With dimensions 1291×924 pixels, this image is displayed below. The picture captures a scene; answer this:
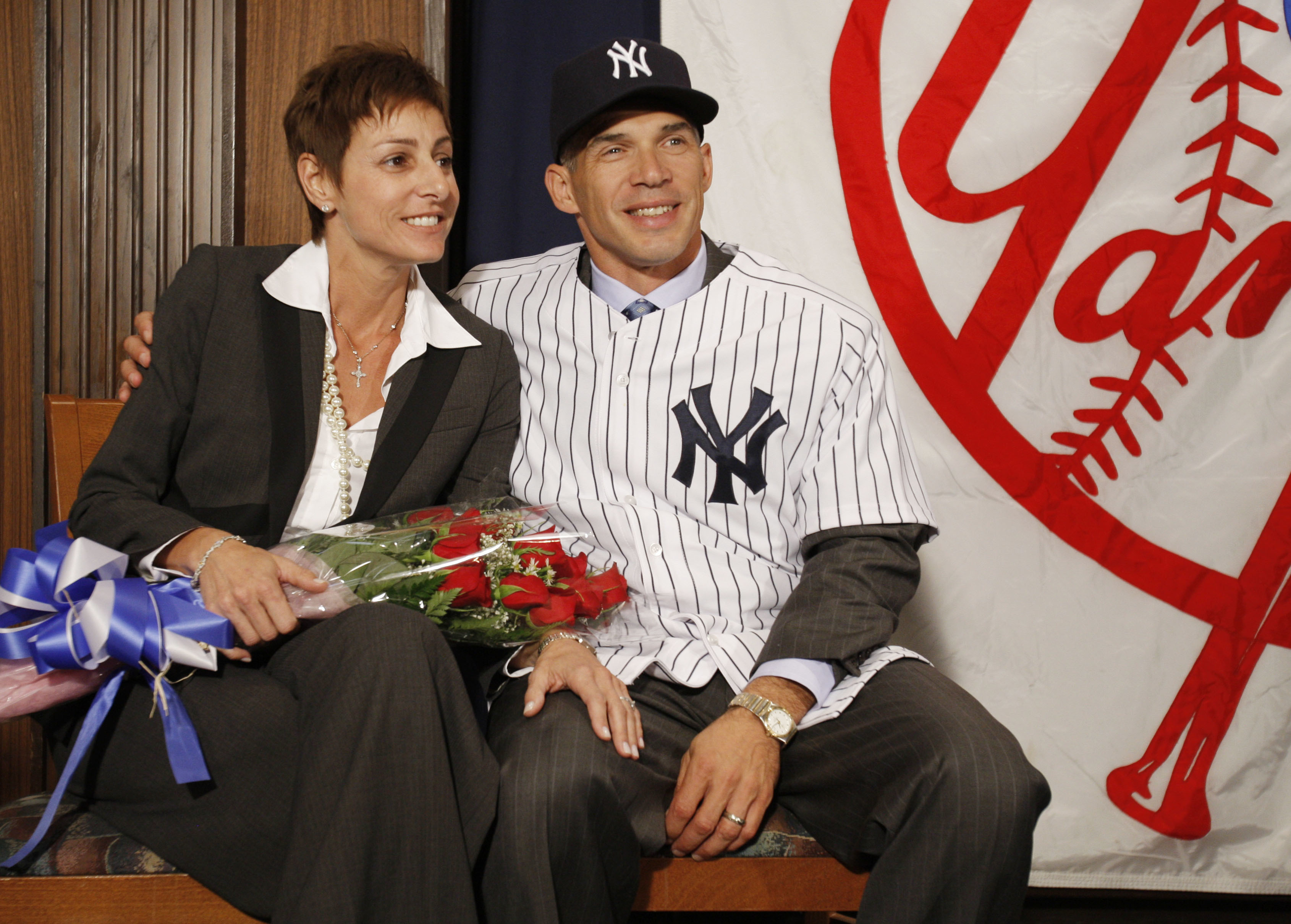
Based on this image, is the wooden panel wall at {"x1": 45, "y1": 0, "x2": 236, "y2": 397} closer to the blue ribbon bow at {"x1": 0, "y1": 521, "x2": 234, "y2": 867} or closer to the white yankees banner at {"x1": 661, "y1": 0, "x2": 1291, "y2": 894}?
the blue ribbon bow at {"x1": 0, "y1": 521, "x2": 234, "y2": 867}

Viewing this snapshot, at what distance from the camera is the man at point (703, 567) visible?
1321mm

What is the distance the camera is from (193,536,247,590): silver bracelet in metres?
1.40

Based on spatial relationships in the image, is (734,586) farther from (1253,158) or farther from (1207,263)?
(1253,158)

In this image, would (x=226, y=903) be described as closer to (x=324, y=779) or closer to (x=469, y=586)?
(x=324, y=779)

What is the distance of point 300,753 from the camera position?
4.02 feet

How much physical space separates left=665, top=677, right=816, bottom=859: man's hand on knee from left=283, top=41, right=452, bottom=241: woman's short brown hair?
1.16 meters

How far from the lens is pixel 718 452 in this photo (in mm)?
1755

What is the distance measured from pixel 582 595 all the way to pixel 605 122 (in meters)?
0.88

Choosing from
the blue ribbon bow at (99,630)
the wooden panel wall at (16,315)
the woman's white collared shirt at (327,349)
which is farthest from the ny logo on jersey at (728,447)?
the wooden panel wall at (16,315)

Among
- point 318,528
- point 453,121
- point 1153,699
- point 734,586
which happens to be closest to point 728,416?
point 734,586

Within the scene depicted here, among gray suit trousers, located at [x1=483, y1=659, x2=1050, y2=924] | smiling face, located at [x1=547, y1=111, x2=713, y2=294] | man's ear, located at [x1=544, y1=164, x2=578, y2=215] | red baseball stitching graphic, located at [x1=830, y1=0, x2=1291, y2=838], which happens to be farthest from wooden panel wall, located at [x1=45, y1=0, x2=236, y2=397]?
red baseball stitching graphic, located at [x1=830, y1=0, x2=1291, y2=838]

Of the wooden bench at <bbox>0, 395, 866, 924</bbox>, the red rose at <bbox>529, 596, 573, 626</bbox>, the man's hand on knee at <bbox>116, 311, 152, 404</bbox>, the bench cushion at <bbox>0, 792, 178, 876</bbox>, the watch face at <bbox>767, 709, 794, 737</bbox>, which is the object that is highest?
the man's hand on knee at <bbox>116, 311, 152, 404</bbox>

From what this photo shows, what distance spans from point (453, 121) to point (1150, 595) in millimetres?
1998

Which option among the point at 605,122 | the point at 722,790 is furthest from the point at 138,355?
the point at 722,790
